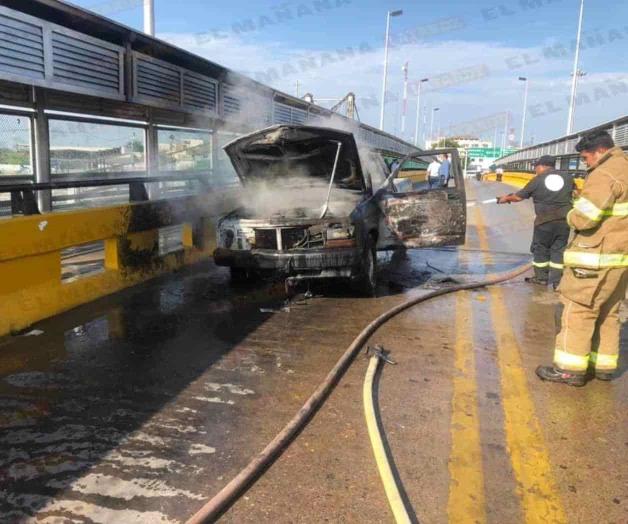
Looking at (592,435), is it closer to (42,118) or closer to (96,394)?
(96,394)

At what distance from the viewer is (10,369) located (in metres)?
4.10

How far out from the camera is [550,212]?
6.88m

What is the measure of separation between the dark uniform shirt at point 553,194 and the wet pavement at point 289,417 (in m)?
1.56

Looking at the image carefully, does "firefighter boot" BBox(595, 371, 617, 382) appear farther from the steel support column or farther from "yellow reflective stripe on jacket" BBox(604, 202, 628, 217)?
the steel support column

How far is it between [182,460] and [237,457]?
0.27 meters

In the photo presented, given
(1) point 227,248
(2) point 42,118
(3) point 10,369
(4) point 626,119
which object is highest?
(4) point 626,119

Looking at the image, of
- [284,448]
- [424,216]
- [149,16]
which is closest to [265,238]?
[424,216]

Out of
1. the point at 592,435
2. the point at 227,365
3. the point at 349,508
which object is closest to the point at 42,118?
the point at 227,365

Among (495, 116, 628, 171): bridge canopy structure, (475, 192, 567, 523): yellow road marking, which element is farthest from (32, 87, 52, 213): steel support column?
(495, 116, 628, 171): bridge canopy structure

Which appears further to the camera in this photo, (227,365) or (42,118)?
(42,118)

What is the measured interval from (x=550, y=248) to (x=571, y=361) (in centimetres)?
347

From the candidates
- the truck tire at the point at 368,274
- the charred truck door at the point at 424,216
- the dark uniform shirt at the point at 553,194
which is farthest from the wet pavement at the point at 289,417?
the dark uniform shirt at the point at 553,194

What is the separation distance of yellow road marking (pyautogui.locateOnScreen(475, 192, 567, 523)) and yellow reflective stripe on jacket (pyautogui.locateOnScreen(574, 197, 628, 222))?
1.22m

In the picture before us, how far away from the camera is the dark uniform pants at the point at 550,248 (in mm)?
6828
